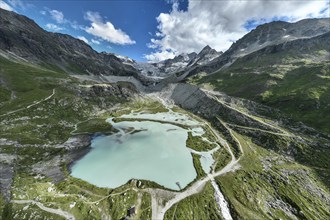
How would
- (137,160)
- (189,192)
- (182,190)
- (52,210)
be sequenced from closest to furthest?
(52,210), (189,192), (182,190), (137,160)

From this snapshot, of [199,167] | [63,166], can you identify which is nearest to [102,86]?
[63,166]

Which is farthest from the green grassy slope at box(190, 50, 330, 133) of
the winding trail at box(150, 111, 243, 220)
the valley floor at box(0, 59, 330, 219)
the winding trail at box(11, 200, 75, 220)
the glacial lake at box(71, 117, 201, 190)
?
the winding trail at box(11, 200, 75, 220)

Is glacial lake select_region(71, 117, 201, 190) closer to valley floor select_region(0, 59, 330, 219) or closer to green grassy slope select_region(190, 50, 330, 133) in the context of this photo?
valley floor select_region(0, 59, 330, 219)

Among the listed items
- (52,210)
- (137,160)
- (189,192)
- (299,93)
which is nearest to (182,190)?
(189,192)

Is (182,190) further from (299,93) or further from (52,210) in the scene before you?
(299,93)

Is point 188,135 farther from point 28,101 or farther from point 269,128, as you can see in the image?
point 28,101

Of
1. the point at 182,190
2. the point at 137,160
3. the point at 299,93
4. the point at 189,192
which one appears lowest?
the point at 189,192

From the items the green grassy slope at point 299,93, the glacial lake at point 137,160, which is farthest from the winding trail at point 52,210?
the green grassy slope at point 299,93

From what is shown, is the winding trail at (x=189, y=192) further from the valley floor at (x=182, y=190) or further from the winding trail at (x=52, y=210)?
the winding trail at (x=52, y=210)
